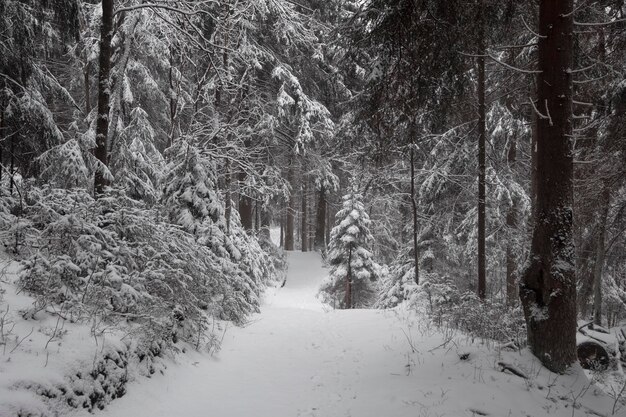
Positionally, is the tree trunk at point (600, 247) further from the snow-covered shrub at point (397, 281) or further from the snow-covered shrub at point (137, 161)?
the snow-covered shrub at point (137, 161)

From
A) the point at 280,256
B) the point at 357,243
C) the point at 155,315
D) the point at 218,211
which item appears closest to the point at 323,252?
the point at 280,256

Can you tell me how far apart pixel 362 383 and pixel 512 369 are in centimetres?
210

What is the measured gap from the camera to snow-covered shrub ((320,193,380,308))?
17.1m

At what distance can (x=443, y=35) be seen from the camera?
553 cm

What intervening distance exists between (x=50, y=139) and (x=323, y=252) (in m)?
16.0

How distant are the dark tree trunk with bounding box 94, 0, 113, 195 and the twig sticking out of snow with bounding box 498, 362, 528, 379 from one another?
22.4 feet

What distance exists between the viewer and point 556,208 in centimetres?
529

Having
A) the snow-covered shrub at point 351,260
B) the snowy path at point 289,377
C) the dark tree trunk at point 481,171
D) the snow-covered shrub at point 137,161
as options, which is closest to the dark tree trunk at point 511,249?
the dark tree trunk at point 481,171

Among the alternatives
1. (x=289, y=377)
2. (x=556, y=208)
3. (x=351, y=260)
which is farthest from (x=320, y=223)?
(x=556, y=208)

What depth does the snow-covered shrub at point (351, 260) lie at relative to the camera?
17125 millimetres

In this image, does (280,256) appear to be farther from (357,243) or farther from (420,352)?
(420,352)

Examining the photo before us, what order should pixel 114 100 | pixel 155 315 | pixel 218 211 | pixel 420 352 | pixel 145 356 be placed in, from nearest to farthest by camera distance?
pixel 145 356
pixel 155 315
pixel 420 352
pixel 114 100
pixel 218 211

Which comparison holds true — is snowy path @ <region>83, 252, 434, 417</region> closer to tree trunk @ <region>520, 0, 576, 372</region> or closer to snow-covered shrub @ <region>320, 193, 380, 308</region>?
tree trunk @ <region>520, 0, 576, 372</region>

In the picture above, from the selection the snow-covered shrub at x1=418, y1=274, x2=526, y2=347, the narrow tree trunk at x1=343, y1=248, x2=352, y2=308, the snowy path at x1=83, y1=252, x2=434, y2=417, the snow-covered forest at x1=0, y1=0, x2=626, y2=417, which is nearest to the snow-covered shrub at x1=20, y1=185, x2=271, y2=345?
the snow-covered forest at x1=0, y1=0, x2=626, y2=417
